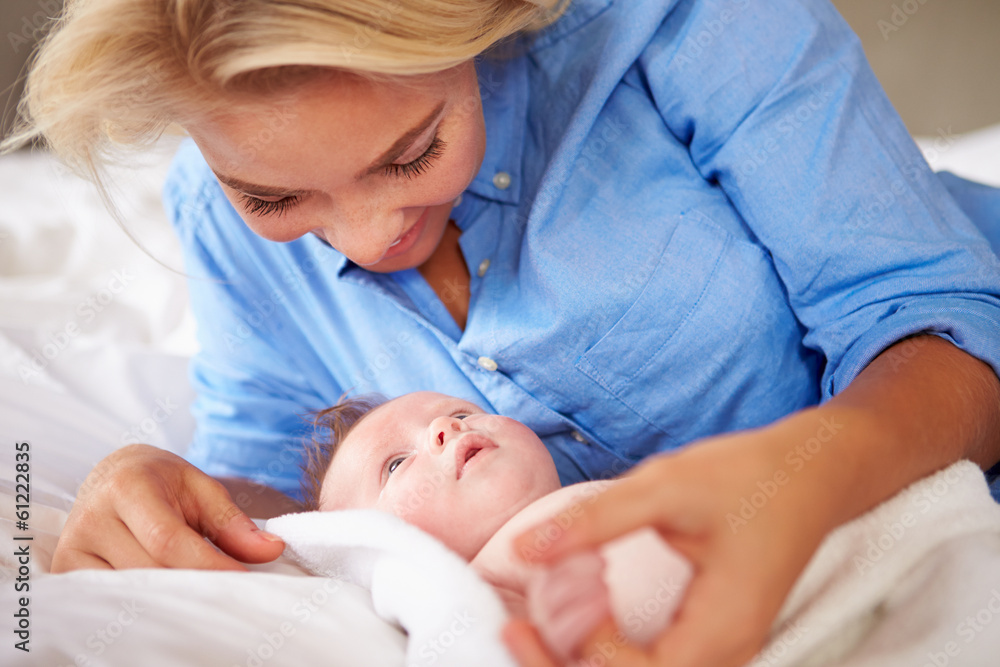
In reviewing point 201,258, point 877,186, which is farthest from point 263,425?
point 877,186

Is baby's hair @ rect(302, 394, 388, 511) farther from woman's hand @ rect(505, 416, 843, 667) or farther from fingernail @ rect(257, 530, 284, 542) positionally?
woman's hand @ rect(505, 416, 843, 667)

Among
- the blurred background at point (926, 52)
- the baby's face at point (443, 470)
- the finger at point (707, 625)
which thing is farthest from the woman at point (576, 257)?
the blurred background at point (926, 52)

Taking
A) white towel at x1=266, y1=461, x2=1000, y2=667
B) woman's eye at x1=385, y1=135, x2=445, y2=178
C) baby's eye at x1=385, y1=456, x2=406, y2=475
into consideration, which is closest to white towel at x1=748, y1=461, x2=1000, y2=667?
white towel at x1=266, y1=461, x2=1000, y2=667

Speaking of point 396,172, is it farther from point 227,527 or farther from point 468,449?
point 227,527

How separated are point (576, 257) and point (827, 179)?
336 mm

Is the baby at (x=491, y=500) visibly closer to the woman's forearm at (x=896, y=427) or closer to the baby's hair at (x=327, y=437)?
the baby's hair at (x=327, y=437)

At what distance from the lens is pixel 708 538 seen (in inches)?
17.9

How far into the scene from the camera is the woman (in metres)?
0.60

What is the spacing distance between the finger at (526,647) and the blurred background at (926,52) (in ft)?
7.41

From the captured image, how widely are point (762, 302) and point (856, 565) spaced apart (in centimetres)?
41

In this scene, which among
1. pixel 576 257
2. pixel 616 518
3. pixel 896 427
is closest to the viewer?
pixel 616 518

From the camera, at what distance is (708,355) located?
37.2 inches

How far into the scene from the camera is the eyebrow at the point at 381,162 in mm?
751

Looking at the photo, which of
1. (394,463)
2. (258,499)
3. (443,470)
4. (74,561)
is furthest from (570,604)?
(258,499)
